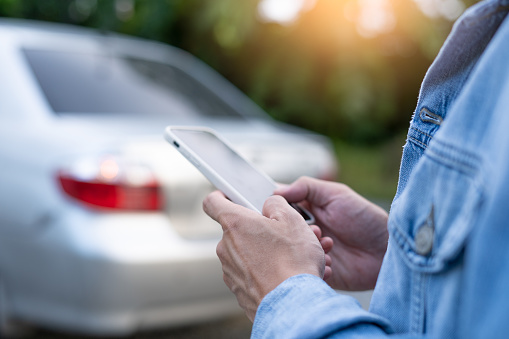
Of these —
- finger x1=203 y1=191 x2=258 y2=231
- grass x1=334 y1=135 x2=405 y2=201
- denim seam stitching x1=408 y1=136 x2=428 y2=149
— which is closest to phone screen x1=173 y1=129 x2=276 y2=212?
finger x1=203 y1=191 x2=258 y2=231

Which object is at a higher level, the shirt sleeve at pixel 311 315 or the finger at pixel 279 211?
the finger at pixel 279 211

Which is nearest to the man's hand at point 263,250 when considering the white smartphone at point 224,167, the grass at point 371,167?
the white smartphone at point 224,167

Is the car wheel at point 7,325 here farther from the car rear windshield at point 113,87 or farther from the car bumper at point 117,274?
the car rear windshield at point 113,87

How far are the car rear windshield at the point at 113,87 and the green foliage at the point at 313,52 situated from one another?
3.73 meters

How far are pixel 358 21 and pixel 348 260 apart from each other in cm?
652

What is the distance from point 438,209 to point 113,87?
2875 millimetres

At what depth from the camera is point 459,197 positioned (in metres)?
0.69

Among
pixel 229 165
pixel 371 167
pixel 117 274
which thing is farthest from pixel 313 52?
pixel 229 165

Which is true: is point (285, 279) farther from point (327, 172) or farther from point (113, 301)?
point (327, 172)

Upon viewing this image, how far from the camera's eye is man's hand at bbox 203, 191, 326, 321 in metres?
0.95

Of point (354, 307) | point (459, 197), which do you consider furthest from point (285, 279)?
point (459, 197)

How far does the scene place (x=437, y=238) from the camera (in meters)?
0.72

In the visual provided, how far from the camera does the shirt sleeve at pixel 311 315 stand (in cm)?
77

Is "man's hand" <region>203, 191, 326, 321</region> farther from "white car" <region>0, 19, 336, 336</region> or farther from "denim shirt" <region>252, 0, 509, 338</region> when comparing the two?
"white car" <region>0, 19, 336, 336</region>
